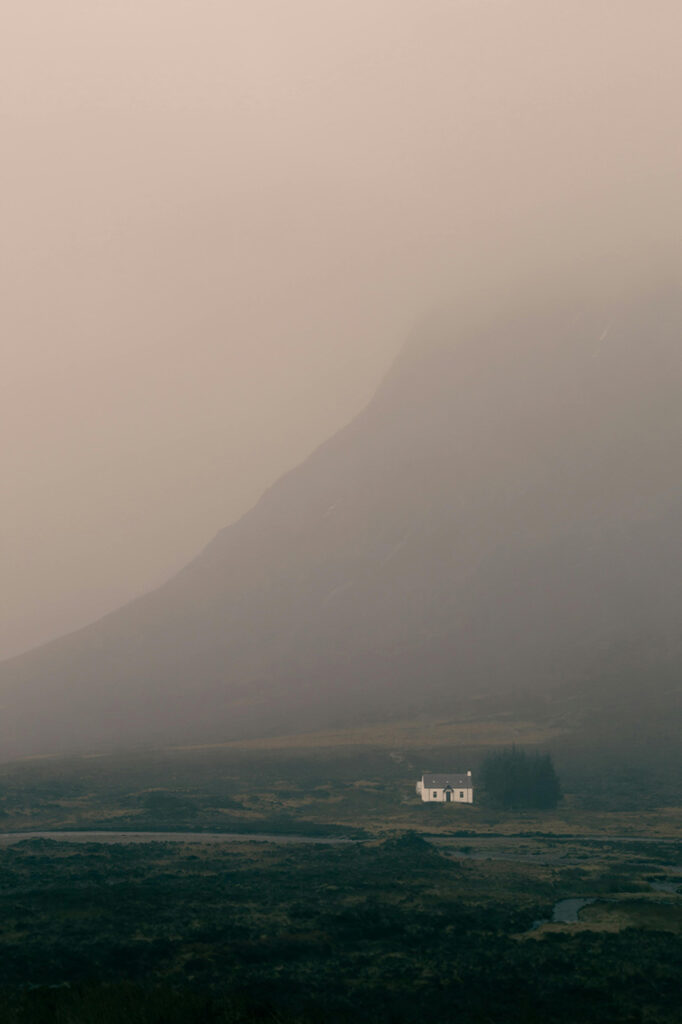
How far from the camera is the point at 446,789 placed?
15150 centimetres

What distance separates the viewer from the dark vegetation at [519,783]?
145625 millimetres

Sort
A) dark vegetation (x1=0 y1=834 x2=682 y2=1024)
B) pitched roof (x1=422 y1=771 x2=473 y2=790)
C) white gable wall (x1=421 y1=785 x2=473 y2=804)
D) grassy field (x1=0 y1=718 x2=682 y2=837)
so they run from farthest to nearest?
1. pitched roof (x1=422 y1=771 x2=473 y2=790)
2. white gable wall (x1=421 y1=785 x2=473 y2=804)
3. grassy field (x1=0 y1=718 x2=682 y2=837)
4. dark vegetation (x1=0 y1=834 x2=682 y2=1024)

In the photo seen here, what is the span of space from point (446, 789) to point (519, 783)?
1186 cm

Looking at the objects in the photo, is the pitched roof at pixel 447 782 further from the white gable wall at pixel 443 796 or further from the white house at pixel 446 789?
the white gable wall at pixel 443 796

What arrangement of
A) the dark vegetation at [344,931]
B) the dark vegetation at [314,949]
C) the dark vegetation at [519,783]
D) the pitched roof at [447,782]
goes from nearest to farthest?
the dark vegetation at [314,949]
the dark vegetation at [344,931]
the dark vegetation at [519,783]
the pitched roof at [447,782]

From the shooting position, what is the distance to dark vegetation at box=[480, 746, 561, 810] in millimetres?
145625

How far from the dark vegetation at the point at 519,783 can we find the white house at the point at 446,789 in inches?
124

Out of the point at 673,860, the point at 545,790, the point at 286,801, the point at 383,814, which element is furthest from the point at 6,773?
the point at 673,860

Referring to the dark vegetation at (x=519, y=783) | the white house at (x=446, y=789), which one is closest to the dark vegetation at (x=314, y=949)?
the dark vegetation at (x=519, y=783)

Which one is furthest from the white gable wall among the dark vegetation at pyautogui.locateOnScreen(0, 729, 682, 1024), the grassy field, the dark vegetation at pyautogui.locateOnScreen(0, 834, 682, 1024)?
the dark vegetation at pyautogui.locateOnScreen(0, 834, 682, 1024)

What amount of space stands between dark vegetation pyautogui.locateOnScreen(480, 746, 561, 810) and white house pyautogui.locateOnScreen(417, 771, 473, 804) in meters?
3.14

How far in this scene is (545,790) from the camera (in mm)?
150000

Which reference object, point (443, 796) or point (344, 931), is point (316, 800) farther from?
point (344, 931)

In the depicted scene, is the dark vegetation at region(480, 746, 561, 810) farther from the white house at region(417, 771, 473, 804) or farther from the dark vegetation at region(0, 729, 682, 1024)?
the dark vegetation at region(0, 729, 682, 1024)
